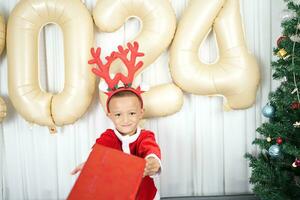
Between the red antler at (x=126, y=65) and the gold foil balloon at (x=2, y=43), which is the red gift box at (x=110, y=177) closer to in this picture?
the red antler at (x=126, y=65)

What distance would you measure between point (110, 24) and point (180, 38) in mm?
372

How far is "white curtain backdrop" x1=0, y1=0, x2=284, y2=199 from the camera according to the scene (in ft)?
6.59

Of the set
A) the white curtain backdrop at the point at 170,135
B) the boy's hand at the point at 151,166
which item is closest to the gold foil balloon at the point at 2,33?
the white curtain backdrop at the point at 170,135

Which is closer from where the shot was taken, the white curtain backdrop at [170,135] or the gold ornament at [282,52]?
the gold ornament at [282,52]

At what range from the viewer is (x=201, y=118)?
2072 millimetres

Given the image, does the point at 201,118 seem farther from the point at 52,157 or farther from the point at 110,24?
the point at 52,157

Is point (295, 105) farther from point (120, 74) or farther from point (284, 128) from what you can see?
point (120, 74)

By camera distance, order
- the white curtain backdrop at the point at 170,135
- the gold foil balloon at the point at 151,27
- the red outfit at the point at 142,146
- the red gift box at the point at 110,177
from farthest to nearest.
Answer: the white curtain backdrop at the point at 170,135 < the gold foil balloon at the point at 151,27 < the red outfit at the point at 142,146 < the red gift box at the point at 110,177

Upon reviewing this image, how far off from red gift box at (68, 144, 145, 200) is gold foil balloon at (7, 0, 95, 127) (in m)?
0.52

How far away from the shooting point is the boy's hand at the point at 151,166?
4.62ft

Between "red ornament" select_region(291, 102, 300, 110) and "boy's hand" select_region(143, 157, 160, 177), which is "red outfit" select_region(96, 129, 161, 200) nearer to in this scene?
"boy's hand" select_region(143, 157, 160, 177)

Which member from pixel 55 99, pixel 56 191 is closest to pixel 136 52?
pixel 55 99

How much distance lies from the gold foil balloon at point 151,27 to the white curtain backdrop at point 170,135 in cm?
16

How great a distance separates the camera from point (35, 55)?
1.85 meters
